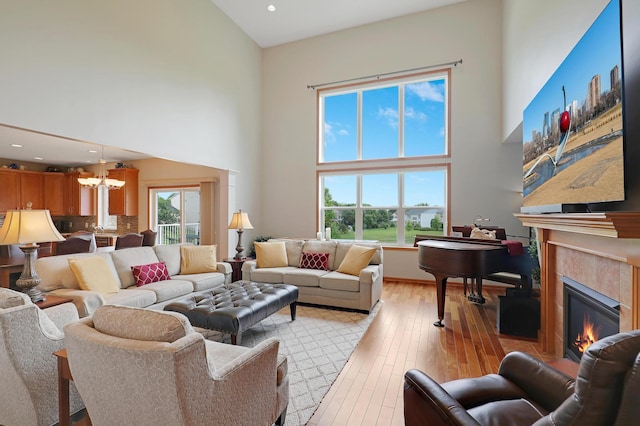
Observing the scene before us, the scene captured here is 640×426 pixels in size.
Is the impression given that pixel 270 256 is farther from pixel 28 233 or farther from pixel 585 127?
pixel 585 127

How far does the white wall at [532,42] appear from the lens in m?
2.33

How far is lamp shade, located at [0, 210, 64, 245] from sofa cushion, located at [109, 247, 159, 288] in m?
1.45

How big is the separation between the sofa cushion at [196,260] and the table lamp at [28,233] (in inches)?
75.9

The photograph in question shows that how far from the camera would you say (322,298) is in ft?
13.6

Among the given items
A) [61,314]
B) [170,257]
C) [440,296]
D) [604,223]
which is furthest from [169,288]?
[604,223]

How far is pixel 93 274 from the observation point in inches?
124

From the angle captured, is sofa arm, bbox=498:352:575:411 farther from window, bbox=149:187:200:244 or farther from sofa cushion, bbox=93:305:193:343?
window, bbox=149:187:200:244

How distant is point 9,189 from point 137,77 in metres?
4.90

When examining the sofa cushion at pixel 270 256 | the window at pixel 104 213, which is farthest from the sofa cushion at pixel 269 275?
the window at pixel 104 213

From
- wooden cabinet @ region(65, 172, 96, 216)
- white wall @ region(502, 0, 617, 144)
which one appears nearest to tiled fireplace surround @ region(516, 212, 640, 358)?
white wall @ region(502, 0, 617, 144)

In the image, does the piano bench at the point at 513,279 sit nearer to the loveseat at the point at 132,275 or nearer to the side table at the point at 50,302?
the loveseat at the point at 132,275

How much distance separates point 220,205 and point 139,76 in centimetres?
259

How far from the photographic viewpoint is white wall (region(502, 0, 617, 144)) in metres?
2.33

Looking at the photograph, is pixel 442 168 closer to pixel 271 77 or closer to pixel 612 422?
pixel 271 77
